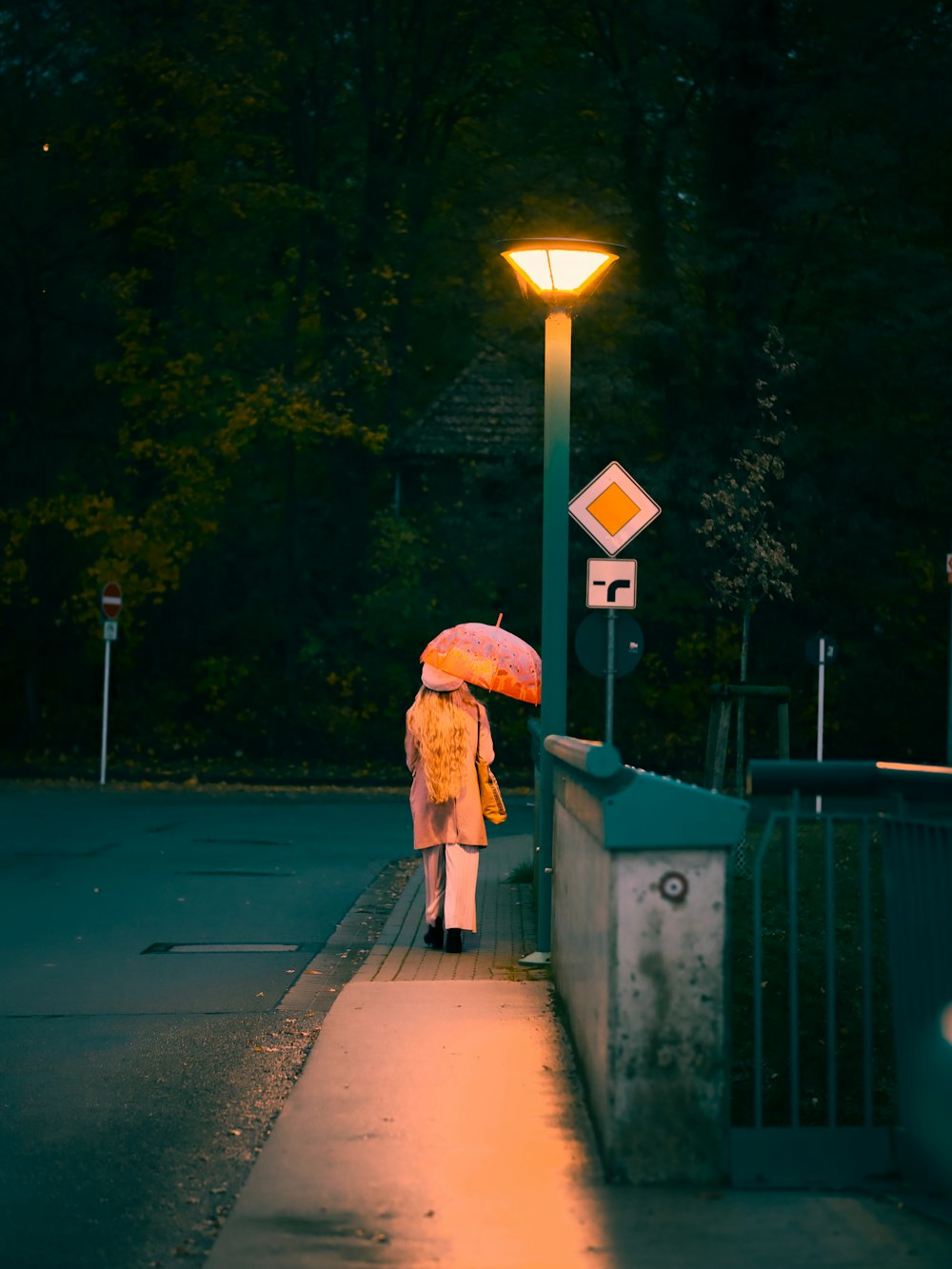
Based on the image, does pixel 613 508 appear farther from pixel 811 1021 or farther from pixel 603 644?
pixel 811 1021

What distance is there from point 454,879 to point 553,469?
7.58 feet

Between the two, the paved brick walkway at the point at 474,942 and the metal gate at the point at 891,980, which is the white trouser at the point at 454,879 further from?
the metal gate at the point at 891,980

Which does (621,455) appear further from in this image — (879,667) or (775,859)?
(775,859)

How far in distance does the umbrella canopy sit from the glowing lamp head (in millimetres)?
1898

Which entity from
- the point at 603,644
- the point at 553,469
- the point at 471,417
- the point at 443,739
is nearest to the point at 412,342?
the point at 471,417

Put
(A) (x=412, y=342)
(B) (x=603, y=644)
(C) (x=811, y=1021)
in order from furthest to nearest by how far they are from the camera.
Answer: (A) (x=412, y=342) < (B) (x=603, y=644) < (C) (x=811, y=1021)

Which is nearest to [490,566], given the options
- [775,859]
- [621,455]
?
[621,455]

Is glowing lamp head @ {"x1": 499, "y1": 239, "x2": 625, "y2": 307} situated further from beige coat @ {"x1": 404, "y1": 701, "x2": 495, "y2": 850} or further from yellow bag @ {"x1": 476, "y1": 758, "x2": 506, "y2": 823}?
yellow bag @ {"x1": 476, "y1": 758, "x2": 506, "y2": 823}

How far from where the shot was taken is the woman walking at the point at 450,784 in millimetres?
10195

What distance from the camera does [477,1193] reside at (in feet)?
17.9

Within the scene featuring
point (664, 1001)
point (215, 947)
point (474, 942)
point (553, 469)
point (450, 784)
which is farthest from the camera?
point (215, 947)

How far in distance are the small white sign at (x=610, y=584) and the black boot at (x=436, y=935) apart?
11.0 ft

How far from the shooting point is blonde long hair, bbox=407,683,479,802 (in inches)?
401

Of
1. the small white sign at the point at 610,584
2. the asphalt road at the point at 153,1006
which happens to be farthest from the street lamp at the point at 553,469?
the small white sign at the point at 610,584
